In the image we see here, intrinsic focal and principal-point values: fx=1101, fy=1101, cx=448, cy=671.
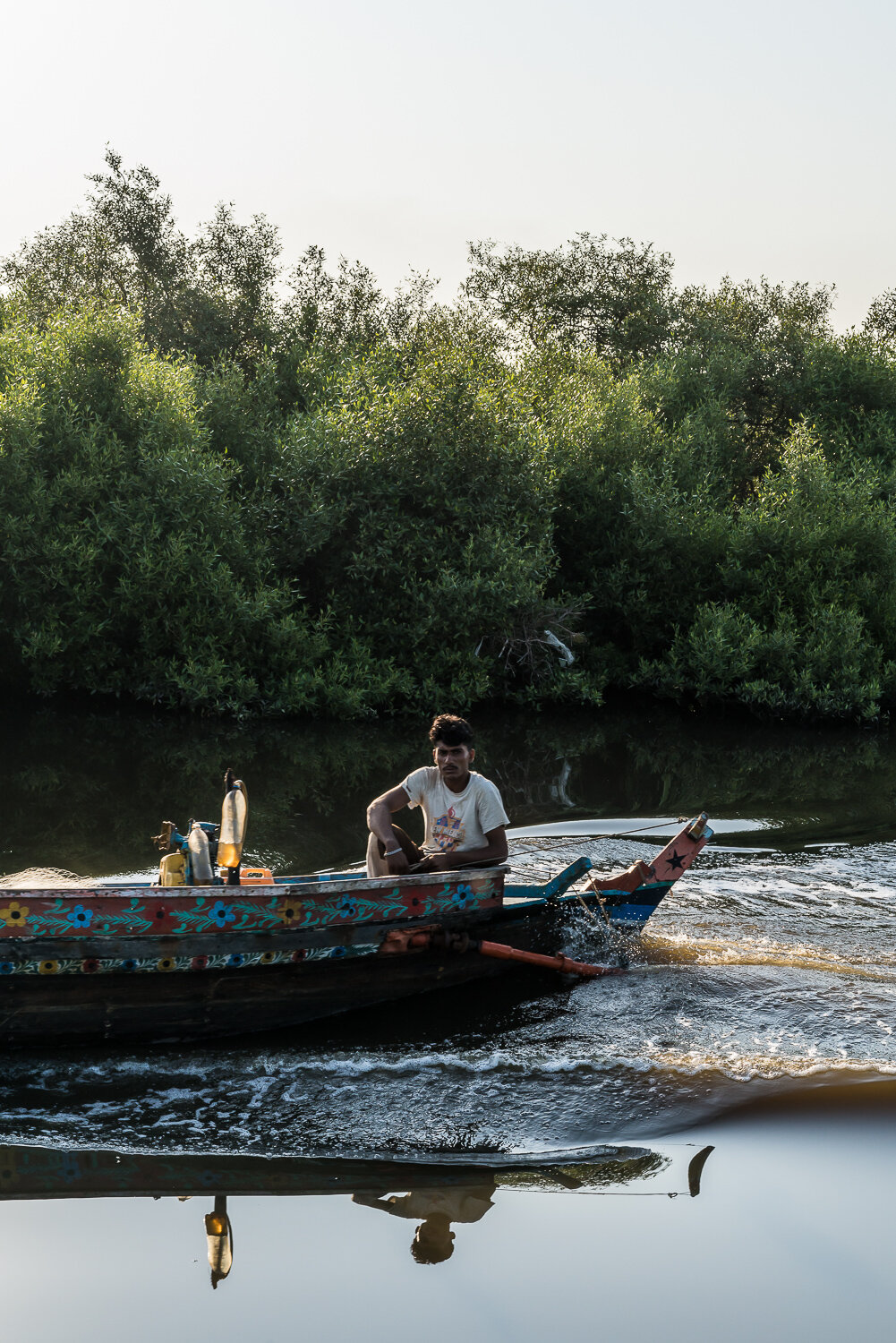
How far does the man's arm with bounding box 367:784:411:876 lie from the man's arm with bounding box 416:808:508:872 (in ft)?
0.60

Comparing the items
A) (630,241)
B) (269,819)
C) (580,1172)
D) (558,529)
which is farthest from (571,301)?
(580,1172)

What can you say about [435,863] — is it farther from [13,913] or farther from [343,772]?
[343,772]

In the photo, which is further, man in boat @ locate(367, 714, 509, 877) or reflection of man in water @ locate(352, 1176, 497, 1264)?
man in boat @ locate(367, 714, 509, 877)

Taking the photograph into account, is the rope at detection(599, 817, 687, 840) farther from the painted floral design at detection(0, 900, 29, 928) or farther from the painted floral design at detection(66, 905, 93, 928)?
the painted floral design at detection(0, 900, 29, 928)

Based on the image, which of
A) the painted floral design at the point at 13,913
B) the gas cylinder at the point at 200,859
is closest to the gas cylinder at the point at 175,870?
the gas cylinder at the point at 200,859

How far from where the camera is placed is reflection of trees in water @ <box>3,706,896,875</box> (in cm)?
1120

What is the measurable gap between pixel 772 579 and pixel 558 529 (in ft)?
14.6

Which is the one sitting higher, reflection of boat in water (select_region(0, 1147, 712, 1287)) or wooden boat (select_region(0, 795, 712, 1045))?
wooden boat (select_region(0, 795, 712, 1045))

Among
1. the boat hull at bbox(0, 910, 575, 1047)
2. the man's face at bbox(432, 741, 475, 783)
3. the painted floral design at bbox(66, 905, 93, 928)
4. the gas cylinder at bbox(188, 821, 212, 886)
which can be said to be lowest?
the boat hull at bbox(0, 910, 575, 1047)

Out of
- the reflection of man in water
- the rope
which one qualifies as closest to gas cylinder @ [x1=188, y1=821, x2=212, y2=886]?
the reflection of man in water

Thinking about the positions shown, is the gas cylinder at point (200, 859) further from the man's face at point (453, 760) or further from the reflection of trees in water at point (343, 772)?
the reflection of trees in water at point (343, 772)

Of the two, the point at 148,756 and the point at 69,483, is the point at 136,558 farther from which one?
the point at 148,756

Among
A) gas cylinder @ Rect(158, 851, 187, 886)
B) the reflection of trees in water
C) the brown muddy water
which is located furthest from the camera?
the reflection of trees in water

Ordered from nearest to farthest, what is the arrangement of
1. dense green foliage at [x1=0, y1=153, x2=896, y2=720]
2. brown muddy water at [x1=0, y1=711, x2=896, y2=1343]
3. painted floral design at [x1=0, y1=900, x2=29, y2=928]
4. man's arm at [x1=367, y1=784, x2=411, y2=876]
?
brown muddy water at [x1=0, y1=711, x2=896, y2=1343]
painted floral design at [x1=0, y1=900, x2=29, y2=928]
man's arm at [x1=367, y1=784, x2=411, y2=876]
dense green foliage at [x1=0, y1=153, x2=896, y2=720]
